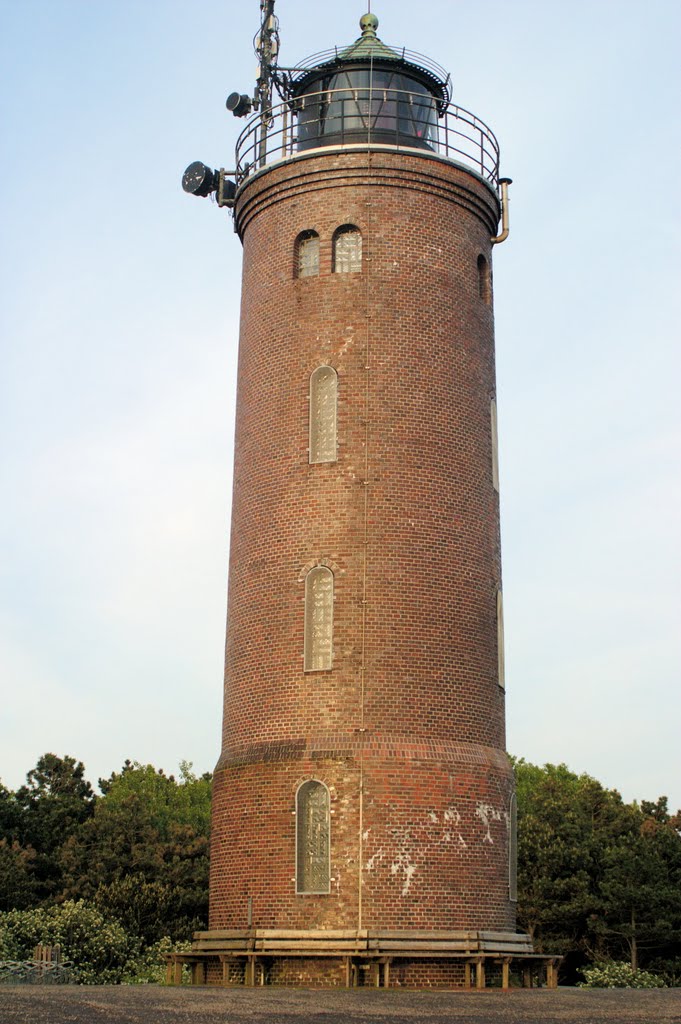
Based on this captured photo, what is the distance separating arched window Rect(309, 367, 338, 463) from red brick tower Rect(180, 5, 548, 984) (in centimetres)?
4

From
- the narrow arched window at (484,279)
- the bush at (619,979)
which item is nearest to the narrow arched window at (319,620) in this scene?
the narrow arched window at (484,279)

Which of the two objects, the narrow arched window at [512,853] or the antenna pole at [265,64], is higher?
the antenna pole at [265,64]

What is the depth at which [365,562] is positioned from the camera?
960 inches

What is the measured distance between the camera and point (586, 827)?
51031 millimetres

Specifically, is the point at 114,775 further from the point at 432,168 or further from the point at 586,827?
the point at 432,168

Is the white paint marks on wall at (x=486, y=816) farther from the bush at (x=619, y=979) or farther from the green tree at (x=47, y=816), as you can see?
the green tree at (x=47, y=816)

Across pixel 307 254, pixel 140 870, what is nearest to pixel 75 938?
pixel 140 870

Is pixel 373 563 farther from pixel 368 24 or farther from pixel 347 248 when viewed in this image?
pixel 368 24

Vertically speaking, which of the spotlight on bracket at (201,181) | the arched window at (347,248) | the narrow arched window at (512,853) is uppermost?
the spotlight on bracket at (201,181)

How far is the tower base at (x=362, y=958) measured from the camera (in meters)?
21.9

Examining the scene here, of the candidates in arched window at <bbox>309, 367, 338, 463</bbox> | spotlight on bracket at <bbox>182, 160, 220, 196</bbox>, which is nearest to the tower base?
arched window at <bbox>309, 367, 338, 463</bbox>

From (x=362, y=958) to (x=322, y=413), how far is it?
33.0 ft

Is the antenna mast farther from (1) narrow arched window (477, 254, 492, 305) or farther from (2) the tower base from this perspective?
(2) the tower base

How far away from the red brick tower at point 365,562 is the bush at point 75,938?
8199 mm
